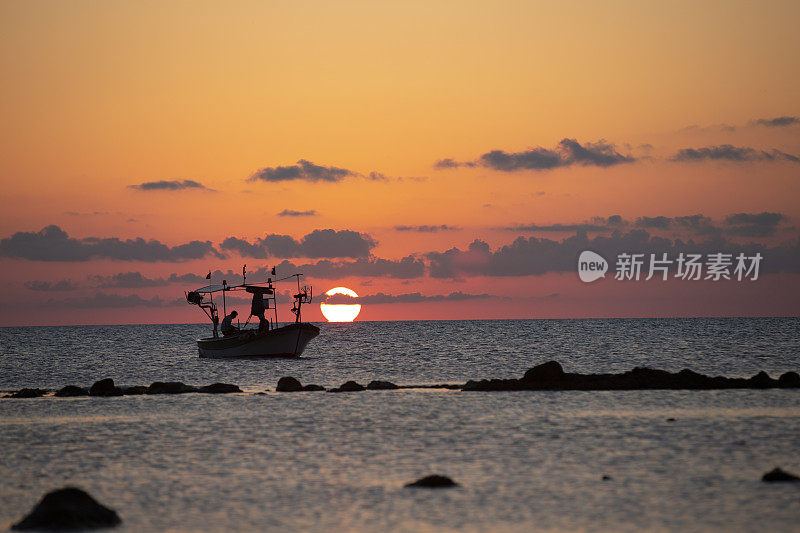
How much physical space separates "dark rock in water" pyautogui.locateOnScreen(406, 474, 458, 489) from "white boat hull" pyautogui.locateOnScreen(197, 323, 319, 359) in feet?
217

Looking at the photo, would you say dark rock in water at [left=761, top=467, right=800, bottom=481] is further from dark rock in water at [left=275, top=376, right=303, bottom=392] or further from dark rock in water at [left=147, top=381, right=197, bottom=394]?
dark rock in water at [left=147, top=381, right=197, bottom=394]

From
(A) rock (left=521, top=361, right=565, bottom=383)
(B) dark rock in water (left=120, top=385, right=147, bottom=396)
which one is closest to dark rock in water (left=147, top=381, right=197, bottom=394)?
(B) dark rock in water (left=120, top=385, right=147, bottom=396)

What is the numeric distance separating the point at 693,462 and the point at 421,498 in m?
9.12

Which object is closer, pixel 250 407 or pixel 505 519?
pixel 505 519

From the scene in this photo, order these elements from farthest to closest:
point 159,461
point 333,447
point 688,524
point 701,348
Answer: point 701,348 < point 333,447 < point 159,461 < point 688,524

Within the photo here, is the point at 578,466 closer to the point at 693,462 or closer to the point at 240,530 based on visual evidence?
the point at 693,462

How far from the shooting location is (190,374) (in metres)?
78.9

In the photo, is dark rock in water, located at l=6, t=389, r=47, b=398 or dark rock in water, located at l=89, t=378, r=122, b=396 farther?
dark rock in water, located at l=6, t=389, r=47, b=398

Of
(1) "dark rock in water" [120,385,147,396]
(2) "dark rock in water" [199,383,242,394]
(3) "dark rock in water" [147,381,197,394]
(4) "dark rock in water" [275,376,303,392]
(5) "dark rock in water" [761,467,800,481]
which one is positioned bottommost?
(1) "dark rock in water" [120,385,147,396]

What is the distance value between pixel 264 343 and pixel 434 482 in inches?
2677

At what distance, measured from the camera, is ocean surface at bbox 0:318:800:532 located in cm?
1920

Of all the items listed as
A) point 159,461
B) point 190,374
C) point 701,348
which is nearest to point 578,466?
point 159,461

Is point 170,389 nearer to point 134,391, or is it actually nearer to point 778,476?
point 134,391

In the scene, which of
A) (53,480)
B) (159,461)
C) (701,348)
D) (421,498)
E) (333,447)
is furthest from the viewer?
(701,348)
